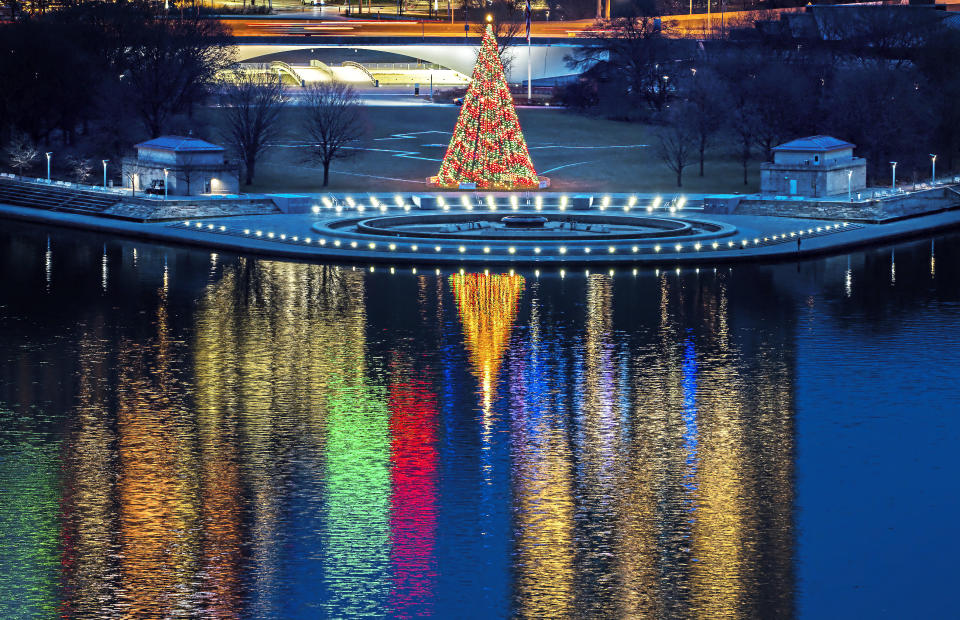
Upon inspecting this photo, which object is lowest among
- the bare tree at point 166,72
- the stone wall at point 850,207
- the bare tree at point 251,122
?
the stone wall at point 850,207

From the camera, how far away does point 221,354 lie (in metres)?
36.1

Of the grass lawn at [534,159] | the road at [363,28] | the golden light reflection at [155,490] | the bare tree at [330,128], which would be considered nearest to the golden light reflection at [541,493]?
the golden light reflection at [155,490]

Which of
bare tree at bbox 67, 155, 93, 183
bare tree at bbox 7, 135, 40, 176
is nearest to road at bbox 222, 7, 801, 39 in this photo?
bare tree at bbox 7, 135, 40, 176

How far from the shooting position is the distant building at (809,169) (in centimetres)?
6769

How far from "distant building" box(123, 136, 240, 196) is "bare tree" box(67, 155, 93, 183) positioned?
21.2 ft

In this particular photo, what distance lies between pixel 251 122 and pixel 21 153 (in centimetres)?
1196

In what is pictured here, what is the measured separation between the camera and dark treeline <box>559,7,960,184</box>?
77562 mm

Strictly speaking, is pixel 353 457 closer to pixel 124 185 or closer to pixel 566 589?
pixel 566 589

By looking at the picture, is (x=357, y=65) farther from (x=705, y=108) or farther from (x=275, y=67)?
(x=705, y=108)

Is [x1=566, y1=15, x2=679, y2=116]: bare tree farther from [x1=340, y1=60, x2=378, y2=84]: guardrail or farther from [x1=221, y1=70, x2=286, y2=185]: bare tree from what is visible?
[x1=340, y1=60, x2=378, y2=84]: guardrail

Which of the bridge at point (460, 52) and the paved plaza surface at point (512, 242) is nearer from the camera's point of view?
the paved plaza surface at point (512, 242)

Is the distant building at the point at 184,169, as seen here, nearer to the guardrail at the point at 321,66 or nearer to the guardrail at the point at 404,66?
the guardrail at the point at 321,66

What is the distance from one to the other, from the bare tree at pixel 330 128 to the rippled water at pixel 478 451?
30627mm

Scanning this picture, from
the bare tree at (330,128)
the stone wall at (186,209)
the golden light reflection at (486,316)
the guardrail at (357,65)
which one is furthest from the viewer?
the guardrail at (357,65)
